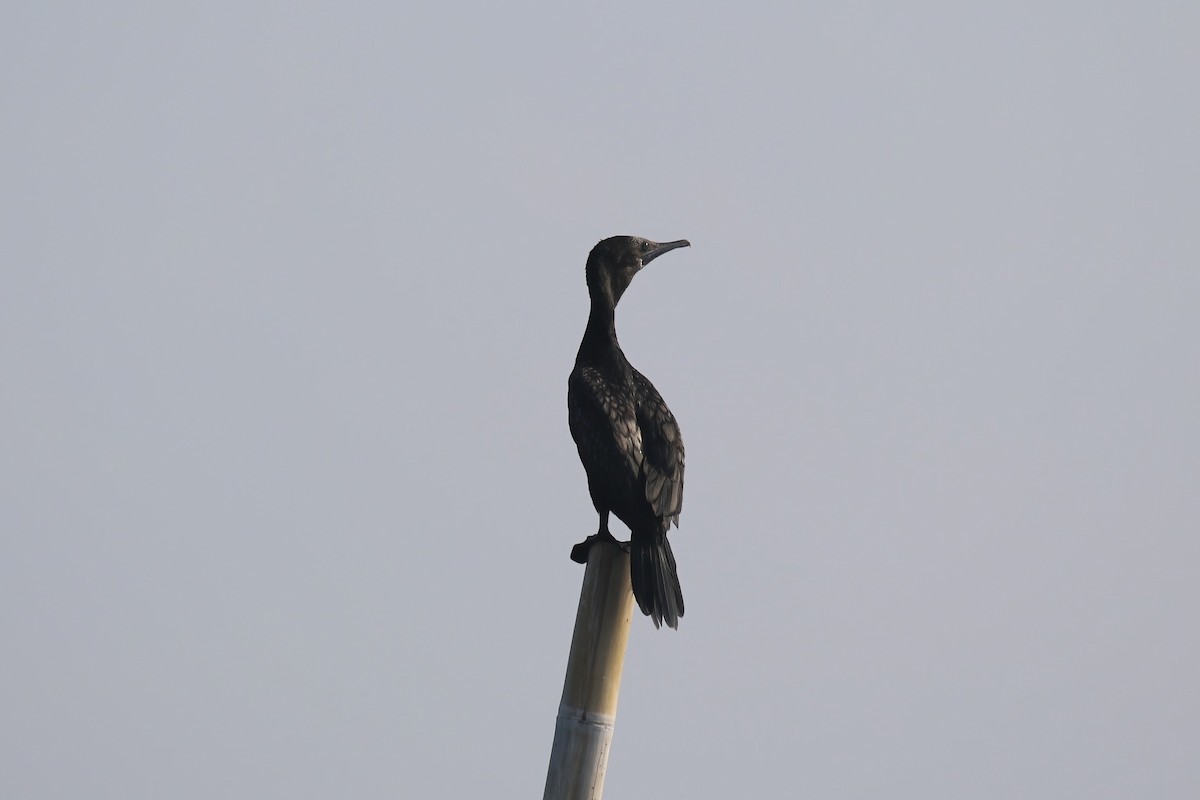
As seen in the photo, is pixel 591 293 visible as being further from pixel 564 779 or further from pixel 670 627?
pixel 564 779

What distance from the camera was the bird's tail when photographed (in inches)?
246

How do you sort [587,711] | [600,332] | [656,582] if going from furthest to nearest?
[600,332], [656,582], [587,711]

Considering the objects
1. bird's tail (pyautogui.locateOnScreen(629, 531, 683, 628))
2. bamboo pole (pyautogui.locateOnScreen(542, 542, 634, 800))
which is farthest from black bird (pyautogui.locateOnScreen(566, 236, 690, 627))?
bamboo pole (pyautogui.locateOnScreen(542, 542, 634, 800))

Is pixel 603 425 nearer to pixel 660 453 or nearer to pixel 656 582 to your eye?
pixel 660 453

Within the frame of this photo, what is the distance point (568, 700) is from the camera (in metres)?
5.58

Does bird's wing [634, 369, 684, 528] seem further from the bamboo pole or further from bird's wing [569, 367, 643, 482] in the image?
the bamboo pole

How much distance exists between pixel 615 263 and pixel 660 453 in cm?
149

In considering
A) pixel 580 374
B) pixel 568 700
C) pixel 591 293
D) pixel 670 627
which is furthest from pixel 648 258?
pixel 568 700

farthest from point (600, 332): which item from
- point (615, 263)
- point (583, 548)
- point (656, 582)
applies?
point (656, 582)

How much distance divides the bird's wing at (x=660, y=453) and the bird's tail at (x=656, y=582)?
0.44 meters

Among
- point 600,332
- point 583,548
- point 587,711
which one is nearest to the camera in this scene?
point 587,711

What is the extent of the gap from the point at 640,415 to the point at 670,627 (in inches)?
64.2

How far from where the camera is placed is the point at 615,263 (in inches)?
338

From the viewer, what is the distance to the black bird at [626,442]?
21.2ft
